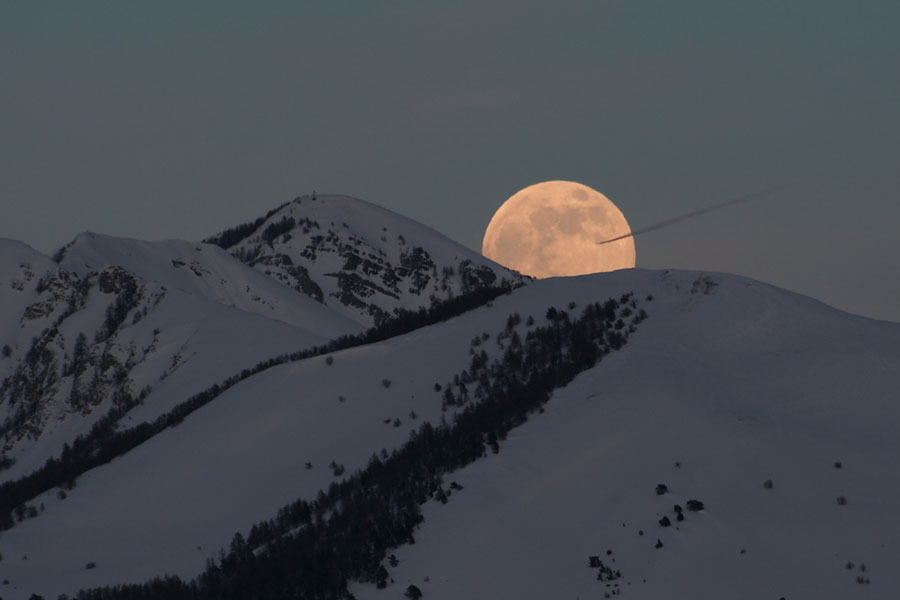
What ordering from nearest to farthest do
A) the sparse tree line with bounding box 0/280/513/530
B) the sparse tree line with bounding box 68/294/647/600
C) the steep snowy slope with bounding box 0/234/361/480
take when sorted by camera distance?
the sparse tree line with bounding box 68/294/647/600 < the sparse tree line with bounding box 0/280/513/530 < the steep snowy slope with bounding box 0/234/361/480

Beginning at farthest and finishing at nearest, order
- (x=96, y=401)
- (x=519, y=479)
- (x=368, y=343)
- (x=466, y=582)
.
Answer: (x=96, y=401)
(x=368, y=343)
(x=519, y=479)
(x=466, y=582)

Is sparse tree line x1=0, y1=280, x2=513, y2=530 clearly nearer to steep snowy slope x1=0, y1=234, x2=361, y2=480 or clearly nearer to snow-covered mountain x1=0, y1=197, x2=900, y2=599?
snow-covered mountain x1=0, y1=197, x2=900, y2=599

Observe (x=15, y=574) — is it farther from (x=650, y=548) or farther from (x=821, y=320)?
(x=821, y=320)

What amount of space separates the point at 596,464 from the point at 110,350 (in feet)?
331

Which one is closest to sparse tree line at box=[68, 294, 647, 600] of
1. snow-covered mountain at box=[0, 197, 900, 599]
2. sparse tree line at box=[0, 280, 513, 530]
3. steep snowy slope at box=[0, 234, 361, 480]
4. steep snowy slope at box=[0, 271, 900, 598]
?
snow-covered mountain at box=[0, 197, 900, 599]

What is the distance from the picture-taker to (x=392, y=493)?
85.0 meters

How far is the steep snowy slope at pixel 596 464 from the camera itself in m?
68.0

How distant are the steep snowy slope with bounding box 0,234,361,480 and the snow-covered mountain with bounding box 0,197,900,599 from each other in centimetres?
1909

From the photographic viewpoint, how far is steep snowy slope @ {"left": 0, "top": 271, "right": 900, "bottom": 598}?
68000mm

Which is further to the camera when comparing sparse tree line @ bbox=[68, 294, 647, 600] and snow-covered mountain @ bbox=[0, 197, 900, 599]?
sparse tree line @ bbox=[68, 294, 647, 600]

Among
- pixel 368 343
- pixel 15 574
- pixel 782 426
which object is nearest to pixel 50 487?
pixel 15 574

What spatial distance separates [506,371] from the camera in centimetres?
10188

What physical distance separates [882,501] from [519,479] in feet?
61.0

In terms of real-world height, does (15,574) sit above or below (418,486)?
below
